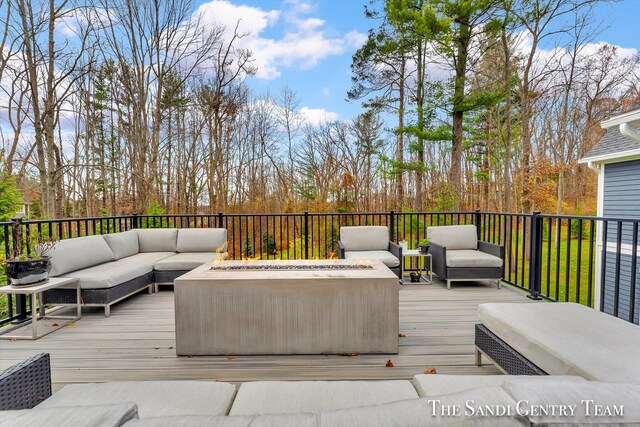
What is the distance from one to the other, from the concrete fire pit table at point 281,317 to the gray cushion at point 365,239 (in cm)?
244

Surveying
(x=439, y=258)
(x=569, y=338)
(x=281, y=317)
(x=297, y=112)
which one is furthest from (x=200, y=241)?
(x=297, y=112)

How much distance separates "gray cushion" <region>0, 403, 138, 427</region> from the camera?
21.0 inches

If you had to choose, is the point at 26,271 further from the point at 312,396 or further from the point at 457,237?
the point at 457,237

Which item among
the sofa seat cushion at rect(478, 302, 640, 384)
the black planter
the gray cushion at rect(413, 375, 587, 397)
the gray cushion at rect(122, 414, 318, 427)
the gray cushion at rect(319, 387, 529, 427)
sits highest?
the gray cushion at rect(319, 387, 529, 427)

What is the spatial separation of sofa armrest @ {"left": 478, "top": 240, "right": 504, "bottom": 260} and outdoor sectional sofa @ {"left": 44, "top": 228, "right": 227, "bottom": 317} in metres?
3.65

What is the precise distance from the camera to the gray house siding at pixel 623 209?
256 inches

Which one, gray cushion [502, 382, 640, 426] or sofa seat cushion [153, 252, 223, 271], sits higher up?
gray cushion [502, 382, 640, 426]

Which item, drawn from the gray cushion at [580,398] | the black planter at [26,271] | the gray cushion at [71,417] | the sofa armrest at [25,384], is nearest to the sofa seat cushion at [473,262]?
the gray cushion at [580,398]

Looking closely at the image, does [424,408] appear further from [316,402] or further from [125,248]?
[125,248]

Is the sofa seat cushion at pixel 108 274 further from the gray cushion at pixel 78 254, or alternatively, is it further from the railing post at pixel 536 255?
the railing post at pixel 536 255

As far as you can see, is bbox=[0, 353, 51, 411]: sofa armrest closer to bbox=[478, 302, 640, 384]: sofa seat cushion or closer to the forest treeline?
bbox=[478, 302, 640, 384]: sofa seat cushion

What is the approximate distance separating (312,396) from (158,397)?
0.63 meters

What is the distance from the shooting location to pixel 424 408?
1.91 ft

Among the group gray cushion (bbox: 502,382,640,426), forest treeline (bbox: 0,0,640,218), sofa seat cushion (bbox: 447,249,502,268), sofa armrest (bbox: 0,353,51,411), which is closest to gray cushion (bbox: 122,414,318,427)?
gray cushion (bbox: 502,382,640,426)
